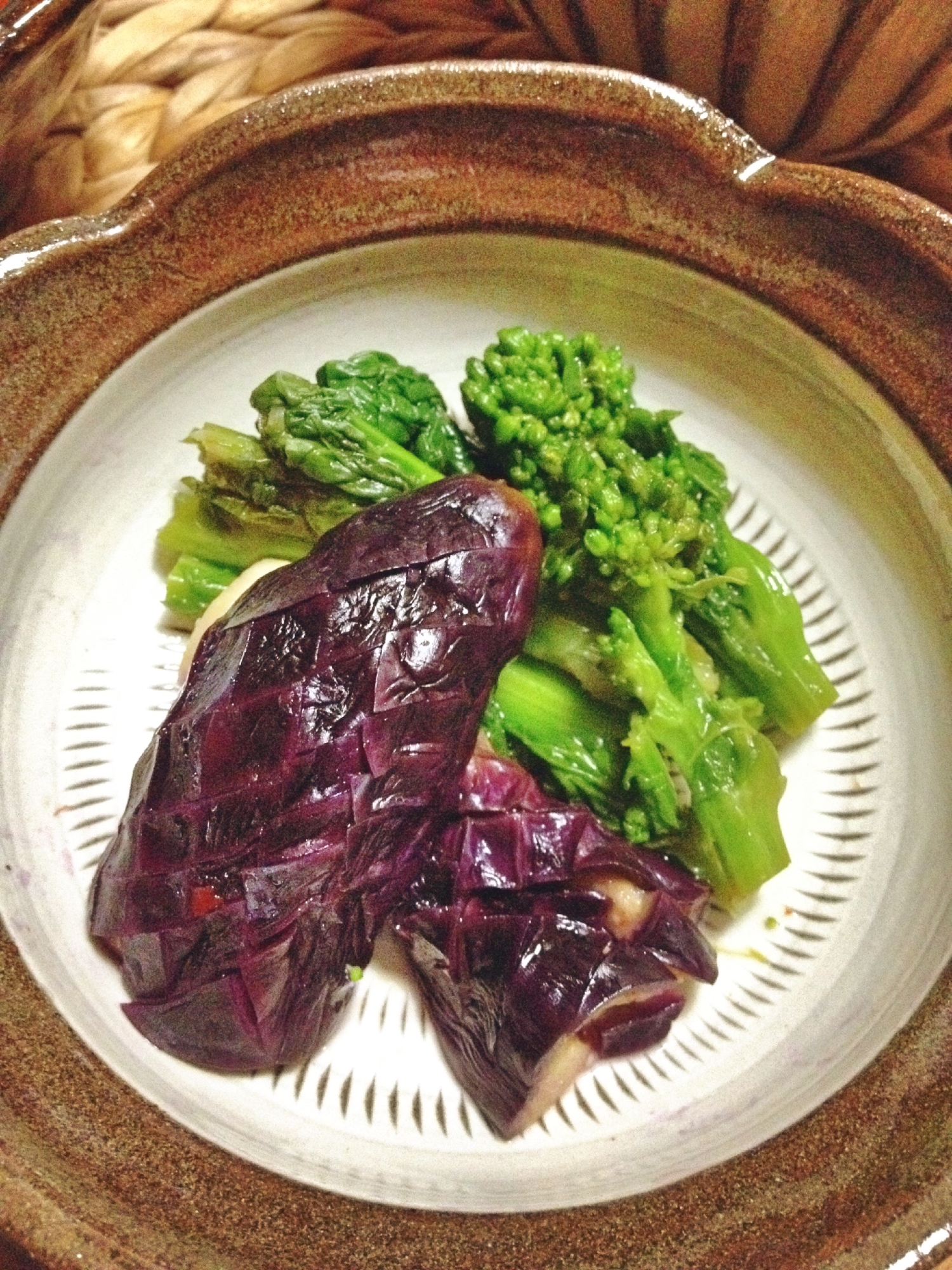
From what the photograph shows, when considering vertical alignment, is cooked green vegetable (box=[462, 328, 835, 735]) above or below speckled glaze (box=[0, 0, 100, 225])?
above

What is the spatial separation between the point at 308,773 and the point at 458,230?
1.48m

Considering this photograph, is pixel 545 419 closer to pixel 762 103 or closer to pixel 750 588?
pixel 750 588

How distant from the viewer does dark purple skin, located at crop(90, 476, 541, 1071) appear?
1956 millimetres

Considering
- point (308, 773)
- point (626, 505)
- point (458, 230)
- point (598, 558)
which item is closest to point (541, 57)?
point (458, 230)

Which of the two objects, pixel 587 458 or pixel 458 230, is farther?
pixel 458 230

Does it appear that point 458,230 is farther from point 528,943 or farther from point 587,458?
point 528,943

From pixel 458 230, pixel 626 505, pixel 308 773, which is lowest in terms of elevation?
pixel 308 773

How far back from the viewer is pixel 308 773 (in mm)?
1959

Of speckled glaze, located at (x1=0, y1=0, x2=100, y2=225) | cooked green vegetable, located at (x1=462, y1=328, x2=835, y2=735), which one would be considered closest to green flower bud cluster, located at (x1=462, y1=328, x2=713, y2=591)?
cooked green vegetable, located at (x1=462, y1=328, x2=835, y2=735)

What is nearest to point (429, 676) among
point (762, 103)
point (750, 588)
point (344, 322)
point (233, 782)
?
point (233, 782)

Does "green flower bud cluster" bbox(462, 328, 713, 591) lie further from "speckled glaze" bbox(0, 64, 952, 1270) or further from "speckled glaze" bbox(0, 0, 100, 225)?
"speckled glaze" bbox(0, 0, 100, 225)

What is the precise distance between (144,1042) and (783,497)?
7.05ft

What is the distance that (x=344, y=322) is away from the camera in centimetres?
273

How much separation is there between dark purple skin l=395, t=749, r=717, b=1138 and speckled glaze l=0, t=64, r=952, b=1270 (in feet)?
1.20
